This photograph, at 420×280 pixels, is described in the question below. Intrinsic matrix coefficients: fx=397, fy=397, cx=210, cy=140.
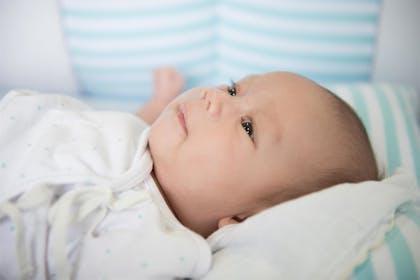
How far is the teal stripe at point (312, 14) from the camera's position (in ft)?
4.44

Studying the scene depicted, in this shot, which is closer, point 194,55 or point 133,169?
point 133,169

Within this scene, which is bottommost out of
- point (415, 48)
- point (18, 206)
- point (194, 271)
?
point (194, 271)

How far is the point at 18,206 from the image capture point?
77 centimetres

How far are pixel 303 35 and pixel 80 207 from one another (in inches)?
38.2

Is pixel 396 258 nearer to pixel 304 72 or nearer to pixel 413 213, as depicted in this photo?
pixel 413 213

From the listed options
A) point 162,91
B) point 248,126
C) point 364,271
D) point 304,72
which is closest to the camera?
point 364,271

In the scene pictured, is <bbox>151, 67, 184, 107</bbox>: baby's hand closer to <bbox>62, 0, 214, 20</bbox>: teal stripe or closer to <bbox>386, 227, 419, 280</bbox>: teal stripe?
<bbox>62, 0, 214, 20</bbox>: teal stripe

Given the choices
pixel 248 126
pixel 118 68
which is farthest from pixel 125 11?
pixel 248 126

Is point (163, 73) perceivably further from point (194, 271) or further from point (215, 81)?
point (194, 271)

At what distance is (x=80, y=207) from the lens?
32.2 inches

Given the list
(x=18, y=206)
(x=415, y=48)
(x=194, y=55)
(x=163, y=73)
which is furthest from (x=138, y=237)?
(x=415, y=48)

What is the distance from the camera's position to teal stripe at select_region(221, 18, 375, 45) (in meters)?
1.39

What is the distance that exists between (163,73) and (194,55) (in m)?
0.15

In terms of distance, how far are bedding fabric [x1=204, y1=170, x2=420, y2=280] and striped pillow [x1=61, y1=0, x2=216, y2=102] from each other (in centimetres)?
79
